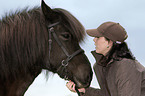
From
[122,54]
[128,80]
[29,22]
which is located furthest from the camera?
[29,22]

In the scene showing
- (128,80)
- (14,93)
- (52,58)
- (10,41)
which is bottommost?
(14,93)

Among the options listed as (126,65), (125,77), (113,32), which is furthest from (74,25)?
(125,77)

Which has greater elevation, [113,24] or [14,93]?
[113,24]

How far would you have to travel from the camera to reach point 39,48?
10.1 ft

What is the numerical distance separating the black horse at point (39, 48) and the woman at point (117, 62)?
41cm

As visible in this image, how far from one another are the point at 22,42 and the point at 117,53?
5.79 ft

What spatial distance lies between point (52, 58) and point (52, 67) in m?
0.19

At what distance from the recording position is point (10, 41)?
301cm

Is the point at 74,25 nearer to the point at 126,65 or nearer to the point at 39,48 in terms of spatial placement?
the point at 39,48

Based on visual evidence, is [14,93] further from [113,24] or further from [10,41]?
[113,24]

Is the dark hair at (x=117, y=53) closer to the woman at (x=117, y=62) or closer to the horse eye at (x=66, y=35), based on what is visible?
the woman at (x=117, y=62)

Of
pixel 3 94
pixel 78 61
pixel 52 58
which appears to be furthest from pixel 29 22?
pixel 3 94

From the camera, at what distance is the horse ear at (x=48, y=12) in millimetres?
3132

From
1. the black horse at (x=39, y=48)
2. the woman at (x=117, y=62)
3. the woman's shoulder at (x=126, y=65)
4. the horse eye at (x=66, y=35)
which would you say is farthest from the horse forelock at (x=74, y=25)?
the woman's shoulder at (x=126, y=65)
